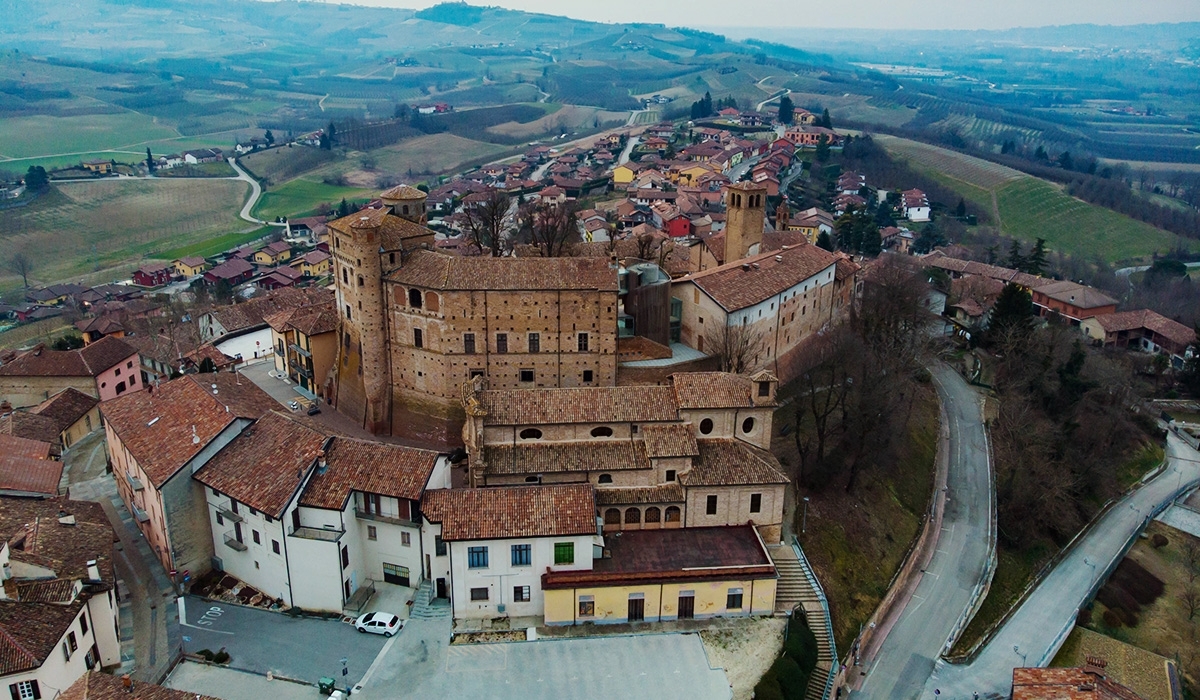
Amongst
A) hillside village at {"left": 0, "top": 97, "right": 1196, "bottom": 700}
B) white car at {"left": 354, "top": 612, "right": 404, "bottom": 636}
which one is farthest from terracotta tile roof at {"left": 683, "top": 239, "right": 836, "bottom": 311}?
white car at {"left": 354, "top": 612, "right": 404, "bottom": 636}

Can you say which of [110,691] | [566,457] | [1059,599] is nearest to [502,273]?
[566,457]

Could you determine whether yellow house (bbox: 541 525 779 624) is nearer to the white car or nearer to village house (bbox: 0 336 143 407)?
the white car

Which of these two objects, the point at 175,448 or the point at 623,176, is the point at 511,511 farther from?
the point at 623,176

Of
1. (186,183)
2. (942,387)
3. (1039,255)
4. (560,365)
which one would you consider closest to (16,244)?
(186,183)

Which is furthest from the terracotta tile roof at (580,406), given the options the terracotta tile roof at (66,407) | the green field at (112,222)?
the green field at (112,222)

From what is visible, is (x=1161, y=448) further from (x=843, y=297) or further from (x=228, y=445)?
(x=228, y=445)

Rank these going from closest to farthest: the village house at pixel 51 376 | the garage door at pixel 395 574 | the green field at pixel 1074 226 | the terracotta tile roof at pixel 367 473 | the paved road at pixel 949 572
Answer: the terracotta tile roof at pixel 367 473
the garage door at pixel 395 574
the paved road at pixel 949 572
the village house at pixel 51 376
the green field at pixel 1074 226

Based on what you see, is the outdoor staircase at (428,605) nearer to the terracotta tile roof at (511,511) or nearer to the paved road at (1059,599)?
the terracotta tile roof at (511,511)
